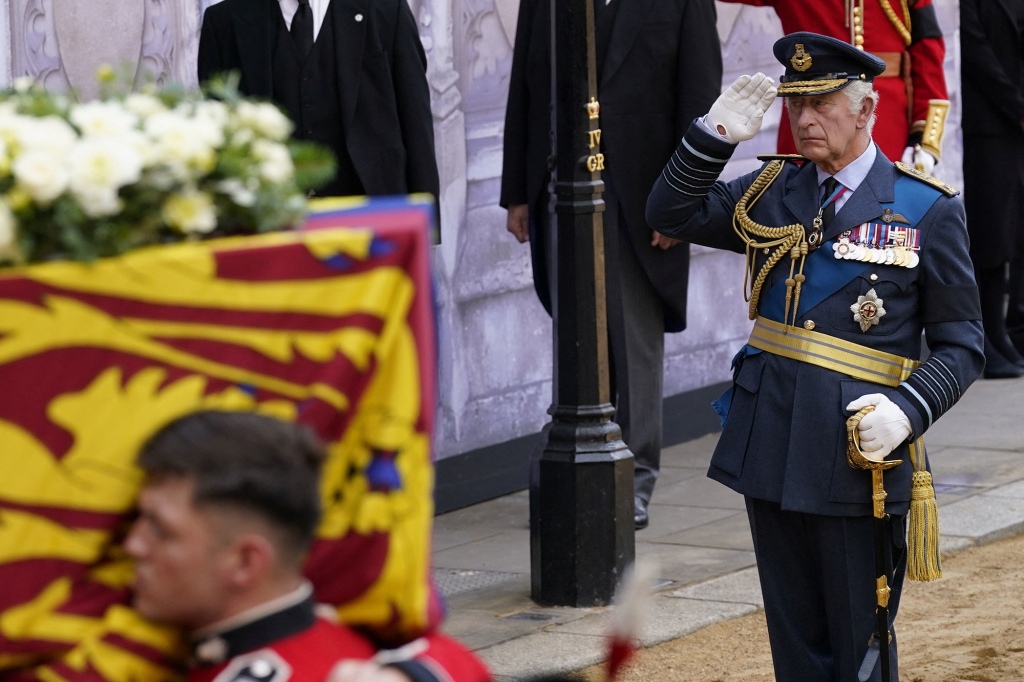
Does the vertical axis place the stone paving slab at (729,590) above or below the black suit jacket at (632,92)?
below

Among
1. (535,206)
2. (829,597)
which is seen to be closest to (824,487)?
(829,597)

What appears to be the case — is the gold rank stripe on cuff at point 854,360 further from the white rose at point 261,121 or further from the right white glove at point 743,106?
the white rose at point 261,121

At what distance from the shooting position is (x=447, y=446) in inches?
305

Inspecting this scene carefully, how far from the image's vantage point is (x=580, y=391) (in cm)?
604

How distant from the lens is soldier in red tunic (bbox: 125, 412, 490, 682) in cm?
219

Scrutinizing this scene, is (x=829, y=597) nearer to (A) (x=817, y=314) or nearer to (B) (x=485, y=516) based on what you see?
(A) (x=817, y=314)

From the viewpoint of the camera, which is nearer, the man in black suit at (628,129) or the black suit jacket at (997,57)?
the man in black suit at (628,129)

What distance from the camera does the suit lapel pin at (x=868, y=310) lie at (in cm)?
439

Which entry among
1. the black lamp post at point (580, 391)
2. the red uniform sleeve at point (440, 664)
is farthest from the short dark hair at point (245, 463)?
the black lamp post at point (580, 391)

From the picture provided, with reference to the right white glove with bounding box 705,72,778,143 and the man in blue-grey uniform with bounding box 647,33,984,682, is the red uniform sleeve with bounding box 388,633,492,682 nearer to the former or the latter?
the man in blue-grey uniform with bounding box 647,33,984,682

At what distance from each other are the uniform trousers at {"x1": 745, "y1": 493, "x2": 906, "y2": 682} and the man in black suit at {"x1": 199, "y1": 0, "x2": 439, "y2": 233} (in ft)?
7.24

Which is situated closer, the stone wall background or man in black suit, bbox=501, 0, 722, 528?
man in black suit, bbox=501, 0, 722, 528

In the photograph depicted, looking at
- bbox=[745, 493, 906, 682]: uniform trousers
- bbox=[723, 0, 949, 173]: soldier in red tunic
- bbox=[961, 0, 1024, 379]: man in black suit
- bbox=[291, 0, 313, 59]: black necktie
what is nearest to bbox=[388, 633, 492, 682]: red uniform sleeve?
bbox=[745, 493, 906, 682]: uniform trousers

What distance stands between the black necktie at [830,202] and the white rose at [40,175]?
2.63 meters
